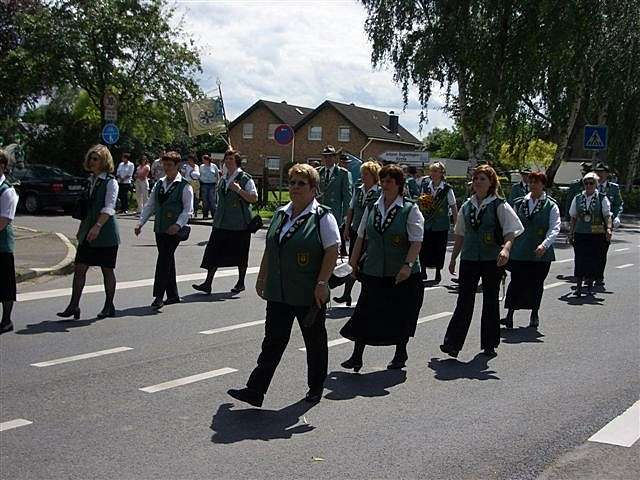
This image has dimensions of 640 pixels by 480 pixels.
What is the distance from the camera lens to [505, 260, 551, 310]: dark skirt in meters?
10.4

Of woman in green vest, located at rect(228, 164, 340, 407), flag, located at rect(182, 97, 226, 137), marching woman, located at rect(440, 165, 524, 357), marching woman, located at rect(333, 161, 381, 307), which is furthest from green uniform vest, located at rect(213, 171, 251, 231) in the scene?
flag, located at rect(182, 97, 226, 137)

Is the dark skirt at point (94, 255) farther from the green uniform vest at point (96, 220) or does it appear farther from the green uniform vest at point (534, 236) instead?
Result: the green uniform vest at point (534, 236)

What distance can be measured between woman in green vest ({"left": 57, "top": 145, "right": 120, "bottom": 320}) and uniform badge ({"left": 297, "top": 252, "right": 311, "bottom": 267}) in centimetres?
389

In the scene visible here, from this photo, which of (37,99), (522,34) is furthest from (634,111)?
(37,99)

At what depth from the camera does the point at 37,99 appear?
34031 millimetres

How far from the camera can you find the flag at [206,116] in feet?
89.8

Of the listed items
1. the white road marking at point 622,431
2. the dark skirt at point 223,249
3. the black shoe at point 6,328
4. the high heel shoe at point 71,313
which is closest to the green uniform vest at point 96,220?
the high heel shoe at point 71,313

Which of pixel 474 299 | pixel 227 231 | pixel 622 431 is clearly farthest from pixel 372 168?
pixel 622 431

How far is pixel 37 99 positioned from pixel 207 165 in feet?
42.1

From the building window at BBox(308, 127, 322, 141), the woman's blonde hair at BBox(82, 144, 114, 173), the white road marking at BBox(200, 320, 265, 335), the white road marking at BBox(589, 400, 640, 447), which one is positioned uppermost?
the building window at BBox(308, 127, 322, 141)

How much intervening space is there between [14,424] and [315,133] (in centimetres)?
6964

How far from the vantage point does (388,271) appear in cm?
768

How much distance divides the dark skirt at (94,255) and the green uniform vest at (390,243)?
3.48m

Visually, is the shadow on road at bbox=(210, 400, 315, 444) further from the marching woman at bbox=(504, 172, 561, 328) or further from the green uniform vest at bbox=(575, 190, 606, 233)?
the green uniform vest at bbox=(575, 190, 606, 233)
